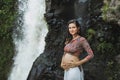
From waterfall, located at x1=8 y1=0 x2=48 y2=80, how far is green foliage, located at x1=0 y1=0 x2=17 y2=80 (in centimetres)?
27

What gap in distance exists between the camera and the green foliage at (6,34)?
13938 millimetres

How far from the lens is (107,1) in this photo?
34.6 ft

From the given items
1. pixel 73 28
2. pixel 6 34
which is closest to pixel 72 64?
pixel 73 28

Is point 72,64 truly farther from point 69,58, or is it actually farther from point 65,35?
point 65,35

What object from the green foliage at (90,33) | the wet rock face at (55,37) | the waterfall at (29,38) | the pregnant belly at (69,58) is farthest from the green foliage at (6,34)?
the pregnant belly at (69,58)

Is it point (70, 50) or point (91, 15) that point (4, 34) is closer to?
point (91, 15)

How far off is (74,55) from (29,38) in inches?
327

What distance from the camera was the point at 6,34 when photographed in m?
14.5

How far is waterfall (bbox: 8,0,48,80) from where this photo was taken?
43.0 feet

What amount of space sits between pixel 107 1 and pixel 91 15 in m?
0.97

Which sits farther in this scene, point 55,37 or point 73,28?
point 55,37

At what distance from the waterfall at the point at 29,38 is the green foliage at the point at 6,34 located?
0.27 metres

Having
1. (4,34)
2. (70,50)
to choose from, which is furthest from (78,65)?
(4,34)

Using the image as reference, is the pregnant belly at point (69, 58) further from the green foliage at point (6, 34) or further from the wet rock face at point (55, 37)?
the green foliage at point (6, 34)
